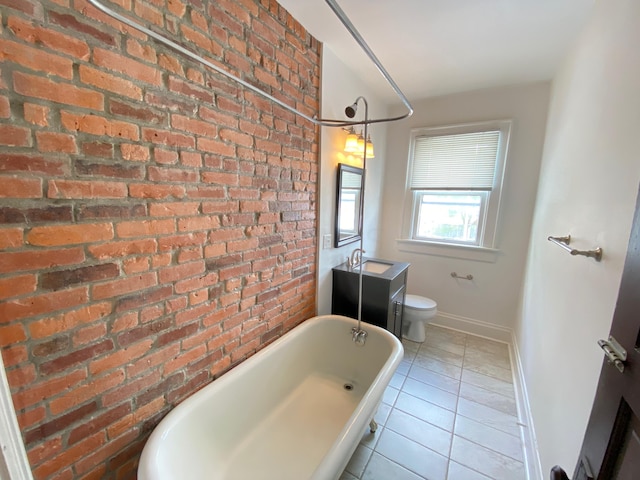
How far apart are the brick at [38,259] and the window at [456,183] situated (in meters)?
2.94

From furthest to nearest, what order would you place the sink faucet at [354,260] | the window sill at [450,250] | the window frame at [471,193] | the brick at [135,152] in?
1. the window sill at [450,250]
2. the window frame at [471,193]
3. the sink faucet at [354,260]
4. the brick at [135,152]

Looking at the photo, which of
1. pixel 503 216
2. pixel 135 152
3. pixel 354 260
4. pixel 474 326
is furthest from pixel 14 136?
pixel 474 326

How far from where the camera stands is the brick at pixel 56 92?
0.70 m

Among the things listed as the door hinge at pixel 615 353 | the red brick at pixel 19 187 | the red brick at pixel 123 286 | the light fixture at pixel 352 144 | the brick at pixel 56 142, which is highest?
the light fixture at pixel 352 144

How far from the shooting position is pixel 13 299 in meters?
0.71

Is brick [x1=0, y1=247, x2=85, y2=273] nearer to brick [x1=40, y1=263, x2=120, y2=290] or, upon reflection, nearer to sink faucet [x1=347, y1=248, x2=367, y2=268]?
brick [x1=40, y1=263, x2=120, y2=290]

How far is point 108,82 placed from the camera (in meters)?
0.86

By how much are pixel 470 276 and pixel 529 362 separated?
1080 mm

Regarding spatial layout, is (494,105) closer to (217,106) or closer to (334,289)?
(334,289)

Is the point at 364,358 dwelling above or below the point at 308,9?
below

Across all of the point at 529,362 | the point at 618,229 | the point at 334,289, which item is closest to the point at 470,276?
the point at 529,362

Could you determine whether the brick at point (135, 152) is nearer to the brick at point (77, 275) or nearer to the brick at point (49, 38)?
the brick at point (49, 38)

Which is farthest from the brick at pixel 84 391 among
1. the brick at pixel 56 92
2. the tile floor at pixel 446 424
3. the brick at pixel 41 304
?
the tile floor at pixel 446 424

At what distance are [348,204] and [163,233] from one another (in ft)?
5.37
